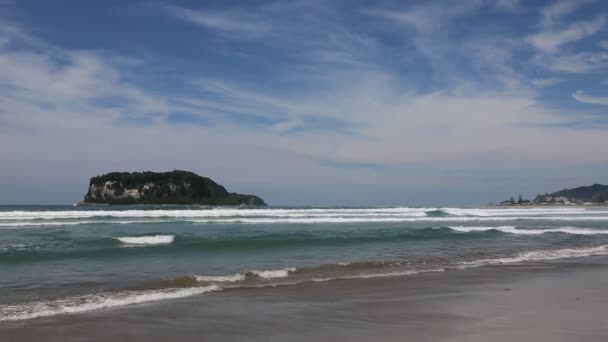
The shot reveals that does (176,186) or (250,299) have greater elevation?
(176,186)

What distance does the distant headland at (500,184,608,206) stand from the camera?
87.1 meters

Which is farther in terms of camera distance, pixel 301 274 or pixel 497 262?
pixel 497 262

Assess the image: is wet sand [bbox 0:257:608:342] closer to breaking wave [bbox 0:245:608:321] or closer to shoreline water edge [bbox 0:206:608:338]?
breaking wave [bbox 0:245:608:321]

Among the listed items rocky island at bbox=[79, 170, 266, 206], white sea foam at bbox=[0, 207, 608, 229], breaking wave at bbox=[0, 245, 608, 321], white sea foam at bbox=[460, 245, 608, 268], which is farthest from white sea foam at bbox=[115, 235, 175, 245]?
rocky island at bbox=[79, 170, 266, 206]

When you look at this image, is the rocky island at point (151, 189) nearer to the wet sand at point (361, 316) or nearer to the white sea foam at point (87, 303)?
the white sea foam at point (87, 303)

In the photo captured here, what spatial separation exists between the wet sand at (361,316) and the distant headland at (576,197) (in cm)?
8287

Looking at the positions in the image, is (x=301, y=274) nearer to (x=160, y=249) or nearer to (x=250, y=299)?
(x=250, y=299)

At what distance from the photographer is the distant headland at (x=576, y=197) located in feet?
286

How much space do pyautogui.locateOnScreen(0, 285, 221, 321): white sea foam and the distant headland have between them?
8522cm

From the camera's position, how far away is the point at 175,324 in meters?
5.79

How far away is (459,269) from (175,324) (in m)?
7.23

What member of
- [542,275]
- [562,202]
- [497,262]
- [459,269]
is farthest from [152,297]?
[562,202]

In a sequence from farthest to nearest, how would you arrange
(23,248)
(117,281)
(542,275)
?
1. (23,248)
2. (542,275)
3. (117,281)

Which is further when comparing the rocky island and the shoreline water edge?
the rocky island
